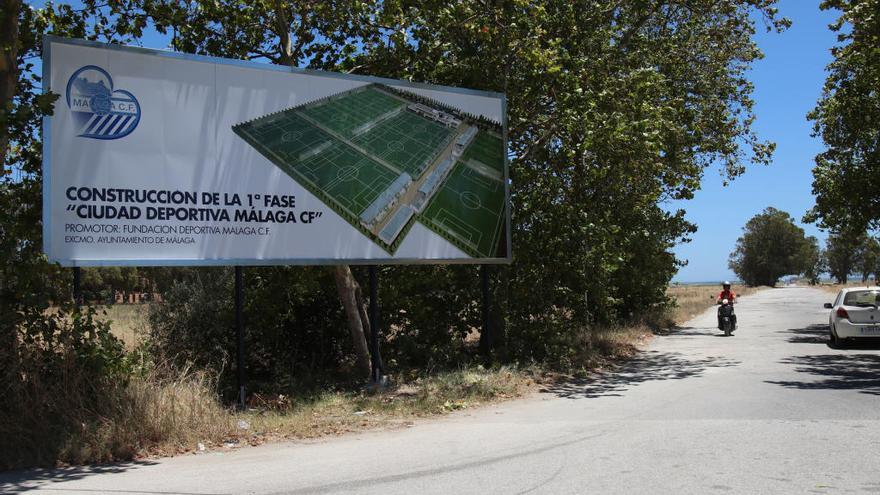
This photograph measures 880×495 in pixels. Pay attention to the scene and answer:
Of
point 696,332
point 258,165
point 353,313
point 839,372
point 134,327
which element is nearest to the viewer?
point 258,165

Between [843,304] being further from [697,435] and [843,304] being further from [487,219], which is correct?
[697,435]

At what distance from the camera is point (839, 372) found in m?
12.6

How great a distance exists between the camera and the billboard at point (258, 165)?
9.05 metres

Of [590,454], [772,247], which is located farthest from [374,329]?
[772,247]

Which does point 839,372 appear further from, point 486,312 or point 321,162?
point 321,162

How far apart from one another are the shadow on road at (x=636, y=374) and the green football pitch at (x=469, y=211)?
2938 mm

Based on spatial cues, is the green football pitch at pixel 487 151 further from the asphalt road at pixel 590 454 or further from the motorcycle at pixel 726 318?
the motorcycle at pixel 726 318

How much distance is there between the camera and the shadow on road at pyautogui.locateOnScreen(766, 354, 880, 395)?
1088 centimetres

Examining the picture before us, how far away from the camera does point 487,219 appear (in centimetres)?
1341

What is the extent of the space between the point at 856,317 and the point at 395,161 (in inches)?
472

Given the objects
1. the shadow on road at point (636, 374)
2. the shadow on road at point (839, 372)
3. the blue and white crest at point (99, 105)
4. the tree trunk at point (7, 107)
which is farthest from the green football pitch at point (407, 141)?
the shadow on road at point (839, 372)

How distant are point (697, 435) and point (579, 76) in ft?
28.6

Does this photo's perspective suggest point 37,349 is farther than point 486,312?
No

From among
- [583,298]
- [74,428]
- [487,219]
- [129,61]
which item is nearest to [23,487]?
[74,428]
